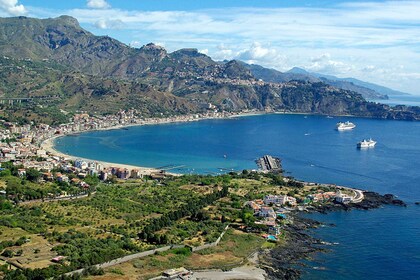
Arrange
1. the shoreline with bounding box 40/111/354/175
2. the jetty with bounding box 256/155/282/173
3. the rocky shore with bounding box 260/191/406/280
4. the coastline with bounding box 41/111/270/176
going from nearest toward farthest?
the rocky shore with bounding box 260/191/406/280
the coastline with bounding box 41/111/270/176
the shoreline with bounding box 40/111/354/175
the jetty with bounding box 256/155/282/173

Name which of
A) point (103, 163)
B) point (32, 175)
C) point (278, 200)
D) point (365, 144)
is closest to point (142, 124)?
point (103, 163)

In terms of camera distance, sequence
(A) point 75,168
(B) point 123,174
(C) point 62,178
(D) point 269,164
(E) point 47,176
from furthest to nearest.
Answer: (D) point 269,164, (A) point 75,168, (B) point 123,174, (E) point 47,176, (C) point 62,178

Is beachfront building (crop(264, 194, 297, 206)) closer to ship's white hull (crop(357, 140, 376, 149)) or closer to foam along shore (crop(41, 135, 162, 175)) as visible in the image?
foam along shore (crop(41, 135, 162, 175))

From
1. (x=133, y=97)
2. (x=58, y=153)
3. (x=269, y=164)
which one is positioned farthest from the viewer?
(x=133, y=97)

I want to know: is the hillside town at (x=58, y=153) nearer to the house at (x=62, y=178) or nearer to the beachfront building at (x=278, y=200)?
the house at (x=62, y=178)

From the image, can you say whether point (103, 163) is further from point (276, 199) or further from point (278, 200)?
point (278, 200)

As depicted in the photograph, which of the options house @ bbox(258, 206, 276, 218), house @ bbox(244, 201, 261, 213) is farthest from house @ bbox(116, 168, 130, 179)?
house @ bbox(258, 206, 276, 218)
